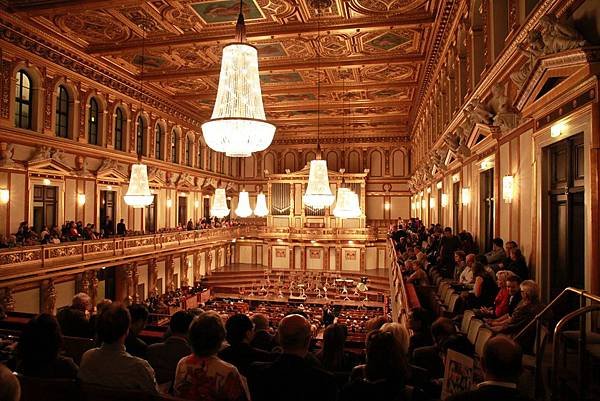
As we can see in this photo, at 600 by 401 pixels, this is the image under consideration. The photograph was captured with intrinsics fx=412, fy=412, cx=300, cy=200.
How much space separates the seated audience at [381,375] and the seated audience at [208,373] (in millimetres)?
694

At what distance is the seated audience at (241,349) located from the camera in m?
3.41

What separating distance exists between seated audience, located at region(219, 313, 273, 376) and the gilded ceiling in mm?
10483

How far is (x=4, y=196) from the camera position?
12812 mm

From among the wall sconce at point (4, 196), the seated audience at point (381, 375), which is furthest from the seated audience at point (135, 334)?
the wall sconce at point (4, 196)

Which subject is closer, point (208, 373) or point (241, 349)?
point (208, 373)

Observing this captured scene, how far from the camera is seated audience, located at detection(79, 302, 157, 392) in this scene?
2832 mm

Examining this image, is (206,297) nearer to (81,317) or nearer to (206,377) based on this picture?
(81,317)

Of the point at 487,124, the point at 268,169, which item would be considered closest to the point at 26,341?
the point at 487,124

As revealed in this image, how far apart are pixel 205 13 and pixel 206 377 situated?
1217cm

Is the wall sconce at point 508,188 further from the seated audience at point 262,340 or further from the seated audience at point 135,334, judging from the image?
the seated audience at point 135,334

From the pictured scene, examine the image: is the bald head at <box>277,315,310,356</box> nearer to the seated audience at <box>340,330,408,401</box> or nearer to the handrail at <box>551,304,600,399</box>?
the seated audience at <box>340,330,408,401</box>

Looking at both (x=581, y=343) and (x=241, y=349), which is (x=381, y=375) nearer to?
(x=241, y=349)

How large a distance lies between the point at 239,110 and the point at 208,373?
8.69 feet

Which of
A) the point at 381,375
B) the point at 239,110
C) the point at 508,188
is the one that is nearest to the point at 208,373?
the point at 381,375
